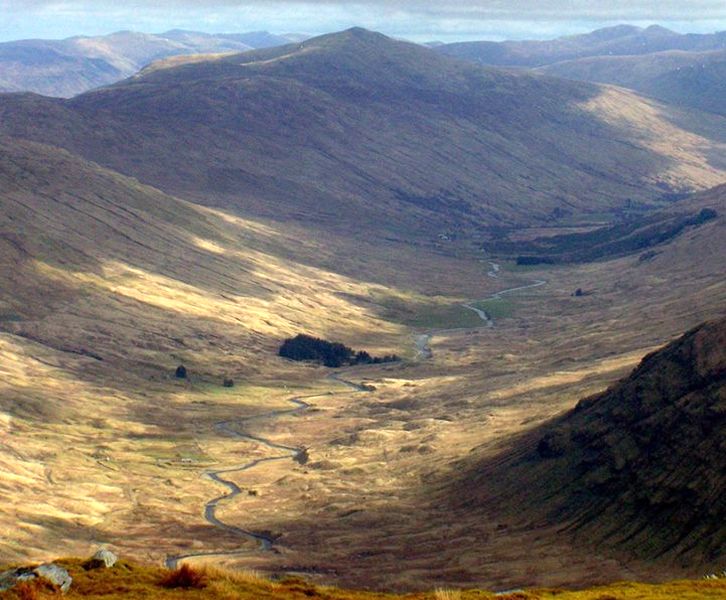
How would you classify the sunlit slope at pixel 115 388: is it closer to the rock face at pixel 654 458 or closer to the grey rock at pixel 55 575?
the rock face at pixel 654 458

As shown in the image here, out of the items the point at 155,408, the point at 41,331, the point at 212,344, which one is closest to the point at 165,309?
the point at 212,344

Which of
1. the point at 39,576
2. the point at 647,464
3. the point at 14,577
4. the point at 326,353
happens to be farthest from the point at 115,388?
the point at 39,576

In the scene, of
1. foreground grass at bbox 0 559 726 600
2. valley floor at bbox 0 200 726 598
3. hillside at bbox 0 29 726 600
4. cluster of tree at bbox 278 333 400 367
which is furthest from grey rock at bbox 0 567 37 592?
cluster of tree at bbox 278 333 400 367

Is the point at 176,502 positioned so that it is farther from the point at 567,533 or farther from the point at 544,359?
the point at 544,359

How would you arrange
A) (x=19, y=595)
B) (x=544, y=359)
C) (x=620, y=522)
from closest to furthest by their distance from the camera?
(x=19, y=595), (x=620, y=522), (x=544, y=359)

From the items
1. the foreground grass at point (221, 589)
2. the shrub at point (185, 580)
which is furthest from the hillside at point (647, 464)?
the shrub at point (185, 580)

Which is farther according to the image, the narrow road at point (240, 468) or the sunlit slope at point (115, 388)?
the sunlit slope at point (115, 388)
